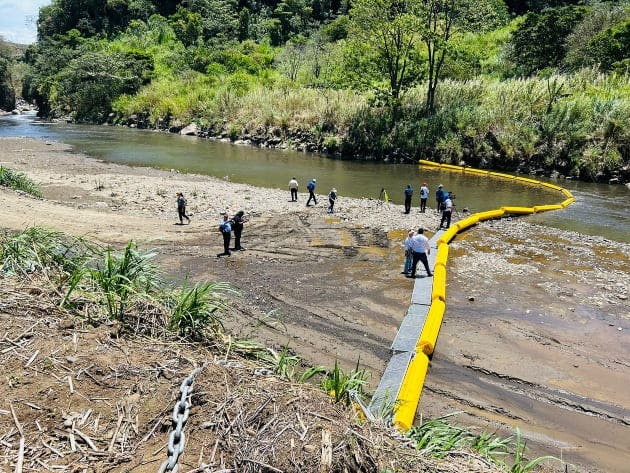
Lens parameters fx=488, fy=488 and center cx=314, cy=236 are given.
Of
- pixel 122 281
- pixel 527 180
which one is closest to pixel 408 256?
pixel 122 281

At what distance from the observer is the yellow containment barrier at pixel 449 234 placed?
51.9 ft

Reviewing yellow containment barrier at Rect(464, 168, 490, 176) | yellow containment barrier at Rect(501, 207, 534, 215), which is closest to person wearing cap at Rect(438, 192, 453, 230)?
yellow containment barrier at Rect(501, 207, 534, 215)

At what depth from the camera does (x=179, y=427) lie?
11.3ft

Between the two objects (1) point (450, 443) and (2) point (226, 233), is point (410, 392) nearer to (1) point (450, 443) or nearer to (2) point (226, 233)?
(1) point (450, 443)

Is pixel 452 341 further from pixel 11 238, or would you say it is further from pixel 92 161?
pixel 92 161

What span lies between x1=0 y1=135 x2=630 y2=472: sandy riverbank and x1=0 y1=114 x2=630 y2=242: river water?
11.5ft

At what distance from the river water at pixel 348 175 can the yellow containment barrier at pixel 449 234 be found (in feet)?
15.7

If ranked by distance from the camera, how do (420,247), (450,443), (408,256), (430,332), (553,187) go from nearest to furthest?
(450,443) → (430,332) → (420,247) → (408,256) → (553,187)

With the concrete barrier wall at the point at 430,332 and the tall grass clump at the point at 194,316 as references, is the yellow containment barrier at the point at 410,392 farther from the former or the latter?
the tall grass clump at the point at 194,316

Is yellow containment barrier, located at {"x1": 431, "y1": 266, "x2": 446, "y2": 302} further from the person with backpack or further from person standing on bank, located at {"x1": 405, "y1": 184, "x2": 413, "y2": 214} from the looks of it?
person standing on bank, located at {"x1": 405, "y1": 184, "x2": 413, "y2": 214}

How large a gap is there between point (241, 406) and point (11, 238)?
5.20 m

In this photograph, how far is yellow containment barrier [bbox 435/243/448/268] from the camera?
44.5 ft

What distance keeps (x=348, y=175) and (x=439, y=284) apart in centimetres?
1881

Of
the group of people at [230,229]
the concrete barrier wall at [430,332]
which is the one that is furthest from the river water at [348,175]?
the group of people at [230,229]
